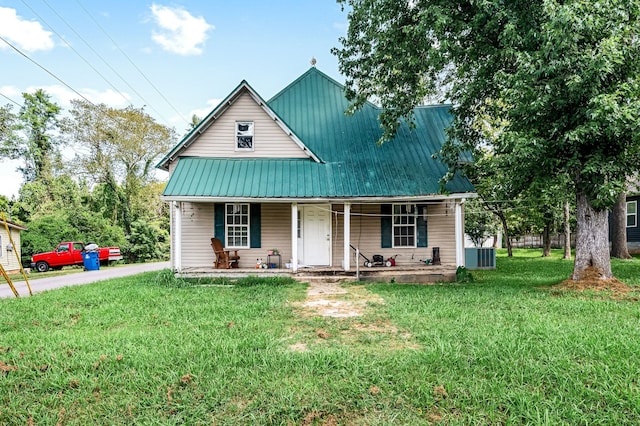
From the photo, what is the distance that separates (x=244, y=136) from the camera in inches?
510

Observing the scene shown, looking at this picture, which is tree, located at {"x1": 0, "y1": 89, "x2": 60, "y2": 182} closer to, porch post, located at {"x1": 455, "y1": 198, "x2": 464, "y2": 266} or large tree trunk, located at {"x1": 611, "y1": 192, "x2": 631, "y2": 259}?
porch post, located at {"x1": 455, "y1": 198, "x2": 464, "y2": 266}

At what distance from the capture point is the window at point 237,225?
12.7 metres

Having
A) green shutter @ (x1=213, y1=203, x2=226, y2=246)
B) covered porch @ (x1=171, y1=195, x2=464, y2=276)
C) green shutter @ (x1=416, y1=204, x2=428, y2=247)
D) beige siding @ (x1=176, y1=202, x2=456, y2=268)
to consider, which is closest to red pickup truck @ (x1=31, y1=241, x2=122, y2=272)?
covered porch @ (x1=171, y1=195, x2=464, y2=276)

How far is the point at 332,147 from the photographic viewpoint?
44.7 feet

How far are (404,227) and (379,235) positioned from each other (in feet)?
3.08

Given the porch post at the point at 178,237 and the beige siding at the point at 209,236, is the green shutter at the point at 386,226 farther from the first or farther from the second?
the porch post at the point at 178,237

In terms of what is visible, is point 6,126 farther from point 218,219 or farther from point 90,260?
point 218,219

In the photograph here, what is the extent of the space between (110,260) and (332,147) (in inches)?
747

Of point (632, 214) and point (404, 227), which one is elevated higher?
point (632, 214)

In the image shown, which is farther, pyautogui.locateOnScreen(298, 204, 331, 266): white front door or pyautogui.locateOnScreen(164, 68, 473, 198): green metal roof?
pyautogui.locateOnScreen(298, 204, 331, 266): white front door

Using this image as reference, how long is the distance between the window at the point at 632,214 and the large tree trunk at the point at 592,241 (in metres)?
17.3

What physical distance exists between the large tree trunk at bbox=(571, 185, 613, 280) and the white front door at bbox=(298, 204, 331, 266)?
281 inches

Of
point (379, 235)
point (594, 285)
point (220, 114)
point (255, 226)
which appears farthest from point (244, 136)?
point (594, 285)

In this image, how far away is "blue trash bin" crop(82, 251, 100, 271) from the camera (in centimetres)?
2066
